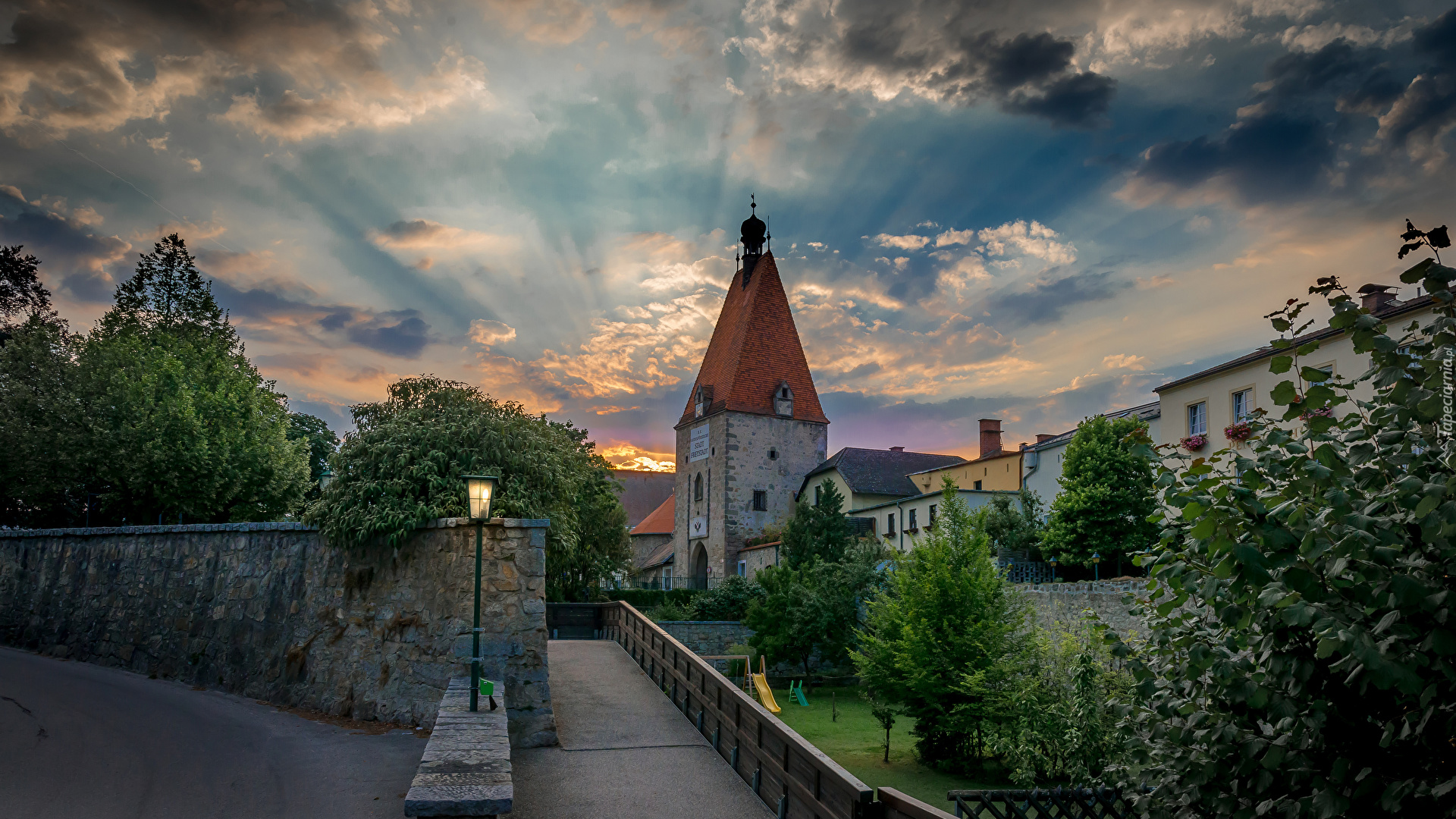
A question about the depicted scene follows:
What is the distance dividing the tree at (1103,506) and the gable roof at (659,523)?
42744mm

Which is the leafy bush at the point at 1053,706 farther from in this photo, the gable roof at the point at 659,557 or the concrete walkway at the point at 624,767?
the gable roof at the point at 659,557

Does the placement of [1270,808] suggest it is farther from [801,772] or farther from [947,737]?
[947,737]

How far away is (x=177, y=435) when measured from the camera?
25.7 metres

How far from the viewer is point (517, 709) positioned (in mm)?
11844

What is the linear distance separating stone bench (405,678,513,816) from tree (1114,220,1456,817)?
4389mm

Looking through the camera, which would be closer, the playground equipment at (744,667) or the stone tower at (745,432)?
the playground equipment at (744,667)

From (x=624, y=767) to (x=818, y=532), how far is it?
1337 inches

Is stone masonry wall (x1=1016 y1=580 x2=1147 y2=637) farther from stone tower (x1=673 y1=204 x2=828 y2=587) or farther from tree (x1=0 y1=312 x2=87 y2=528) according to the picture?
tree (x1=0 y1=312 x2=87 y2=528)

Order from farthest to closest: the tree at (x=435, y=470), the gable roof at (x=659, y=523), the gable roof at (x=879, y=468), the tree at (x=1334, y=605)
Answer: the gable roof at (x=659, y=523), the gable roof at (x=879, y=468), the tree at (x=435, y=470), the tree at (x=1334, y=605)

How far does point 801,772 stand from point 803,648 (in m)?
26.5

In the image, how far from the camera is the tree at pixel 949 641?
2328 centimetres

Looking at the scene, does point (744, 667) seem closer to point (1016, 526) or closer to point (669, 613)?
point (669, 613)

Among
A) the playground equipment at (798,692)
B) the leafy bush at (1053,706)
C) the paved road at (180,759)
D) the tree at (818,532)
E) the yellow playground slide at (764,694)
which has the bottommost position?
the playground equipment at (798,692)

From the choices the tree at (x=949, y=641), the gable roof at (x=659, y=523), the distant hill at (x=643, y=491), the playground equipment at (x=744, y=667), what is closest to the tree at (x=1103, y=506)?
the tree at (x=949, y=641)
